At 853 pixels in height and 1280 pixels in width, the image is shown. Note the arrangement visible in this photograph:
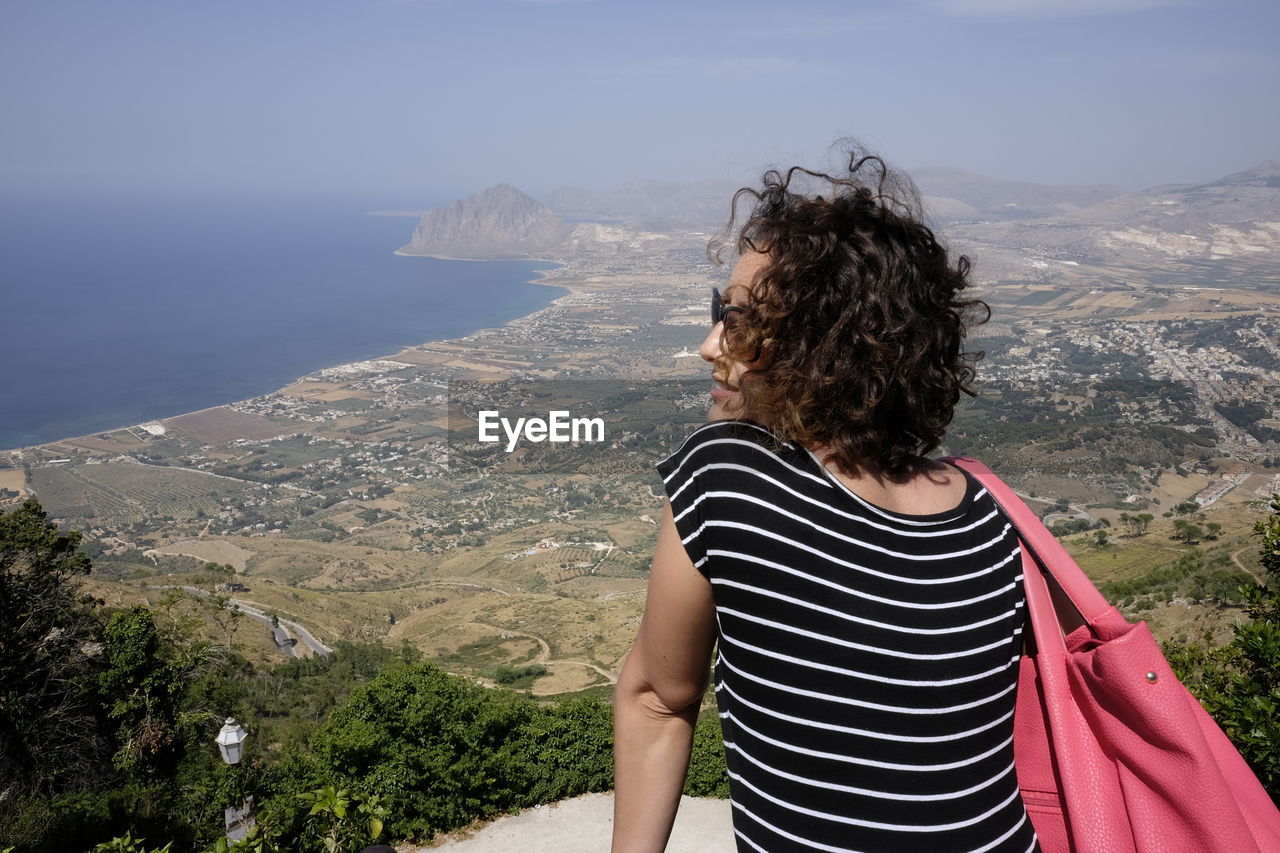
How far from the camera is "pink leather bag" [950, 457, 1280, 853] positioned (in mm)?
791

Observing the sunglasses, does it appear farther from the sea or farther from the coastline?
the sea

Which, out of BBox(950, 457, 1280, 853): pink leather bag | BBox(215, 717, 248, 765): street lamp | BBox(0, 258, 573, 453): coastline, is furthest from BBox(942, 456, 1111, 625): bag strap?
BBox(0, 258, 573, 453): coastline

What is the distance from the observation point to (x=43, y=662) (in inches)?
339

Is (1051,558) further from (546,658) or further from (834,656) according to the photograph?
(546,658)

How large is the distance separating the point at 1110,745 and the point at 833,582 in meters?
0.34

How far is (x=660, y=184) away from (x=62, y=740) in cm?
19539

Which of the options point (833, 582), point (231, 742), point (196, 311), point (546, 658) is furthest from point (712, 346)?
point (196, 311)

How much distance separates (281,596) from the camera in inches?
821

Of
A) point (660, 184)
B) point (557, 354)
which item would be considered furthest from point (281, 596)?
point (660, 184)

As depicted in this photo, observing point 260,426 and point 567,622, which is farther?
point 260,426

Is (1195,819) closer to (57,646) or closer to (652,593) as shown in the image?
(652,593)

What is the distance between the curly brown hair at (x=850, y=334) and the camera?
0.83 meters

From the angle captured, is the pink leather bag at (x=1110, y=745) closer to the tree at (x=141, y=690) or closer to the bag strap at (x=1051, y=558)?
the bag strap at (x=1051, y=558)

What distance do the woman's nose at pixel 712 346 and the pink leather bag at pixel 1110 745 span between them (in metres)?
0.38
